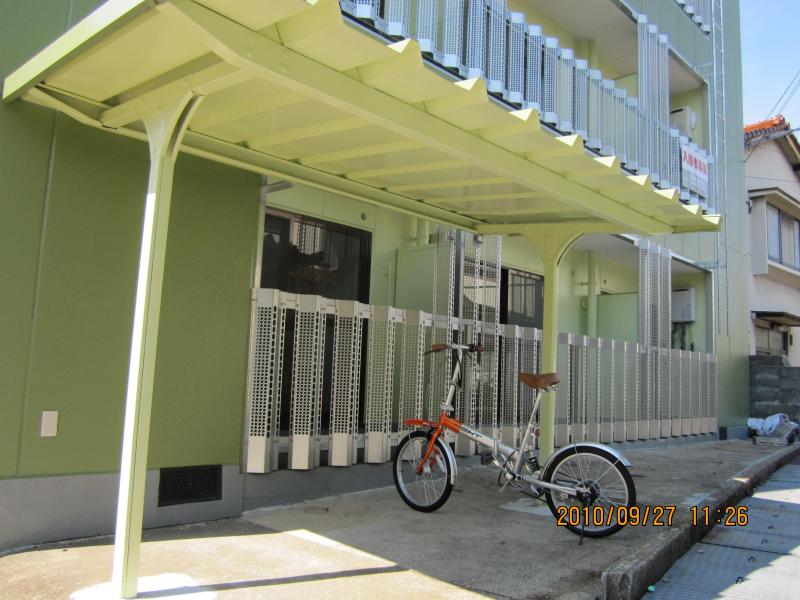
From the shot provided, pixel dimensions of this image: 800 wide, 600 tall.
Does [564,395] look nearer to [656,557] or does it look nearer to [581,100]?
[581,100]

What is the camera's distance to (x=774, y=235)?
18938 millimetres

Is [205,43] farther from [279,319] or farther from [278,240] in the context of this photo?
[278,240]

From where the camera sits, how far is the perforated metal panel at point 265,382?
18.0 ft

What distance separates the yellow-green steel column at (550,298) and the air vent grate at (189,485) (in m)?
3.18

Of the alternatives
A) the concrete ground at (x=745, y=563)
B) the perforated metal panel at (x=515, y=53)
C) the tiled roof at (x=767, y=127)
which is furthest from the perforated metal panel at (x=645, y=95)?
the tiled roof at (x=767, y=127)

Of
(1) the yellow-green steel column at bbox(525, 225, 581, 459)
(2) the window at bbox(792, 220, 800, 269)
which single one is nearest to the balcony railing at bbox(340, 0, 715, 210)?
(1) the yellow-green steel column at bbox(525, 225, 581, 459)

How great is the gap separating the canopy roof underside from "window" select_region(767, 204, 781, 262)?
1454 cm

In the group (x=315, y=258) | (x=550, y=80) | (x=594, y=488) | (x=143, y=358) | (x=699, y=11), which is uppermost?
(x=699, y=11)

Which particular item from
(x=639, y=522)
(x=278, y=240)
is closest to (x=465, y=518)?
(x=639, y=522)

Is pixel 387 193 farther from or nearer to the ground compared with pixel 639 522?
farther from the ground

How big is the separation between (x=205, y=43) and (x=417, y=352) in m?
4.50

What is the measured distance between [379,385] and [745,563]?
346 cm

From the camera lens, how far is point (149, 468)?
4.86 m

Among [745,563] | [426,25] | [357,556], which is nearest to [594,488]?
[745,563]
